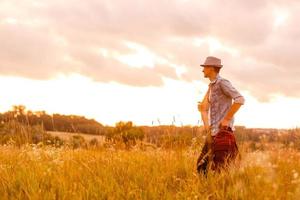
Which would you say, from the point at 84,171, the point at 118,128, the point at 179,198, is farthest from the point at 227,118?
the point at 118,128

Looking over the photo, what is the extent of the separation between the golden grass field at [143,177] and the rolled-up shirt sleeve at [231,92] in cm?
79

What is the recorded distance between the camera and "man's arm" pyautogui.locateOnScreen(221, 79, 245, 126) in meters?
6.99

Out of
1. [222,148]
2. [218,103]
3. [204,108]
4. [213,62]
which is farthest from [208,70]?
[222,148]

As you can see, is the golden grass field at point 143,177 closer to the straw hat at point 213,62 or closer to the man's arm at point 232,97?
the man's arm at point 232,97

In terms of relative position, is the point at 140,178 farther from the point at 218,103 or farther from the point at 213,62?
the point at 213,62

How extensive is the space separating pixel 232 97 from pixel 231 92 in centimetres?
7

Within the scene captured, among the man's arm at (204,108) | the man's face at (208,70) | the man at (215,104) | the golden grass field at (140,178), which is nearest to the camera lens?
the golden grass field at (140,178)

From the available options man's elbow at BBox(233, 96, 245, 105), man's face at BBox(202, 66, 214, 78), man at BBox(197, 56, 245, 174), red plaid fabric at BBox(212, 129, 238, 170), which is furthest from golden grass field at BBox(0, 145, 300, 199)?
man's face at BBox(202, 66, 214, 78)

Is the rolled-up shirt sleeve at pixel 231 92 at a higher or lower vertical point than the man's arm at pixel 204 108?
higher

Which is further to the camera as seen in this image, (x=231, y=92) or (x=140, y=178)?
(x=231, y=92)

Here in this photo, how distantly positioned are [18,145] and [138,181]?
4.57 m

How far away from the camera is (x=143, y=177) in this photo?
691cm

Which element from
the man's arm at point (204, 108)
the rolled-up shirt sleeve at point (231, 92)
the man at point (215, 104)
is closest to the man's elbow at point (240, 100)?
the rolled-up shirt sleeve at point (231, 92)

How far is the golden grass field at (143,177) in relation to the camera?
19.9 ft
